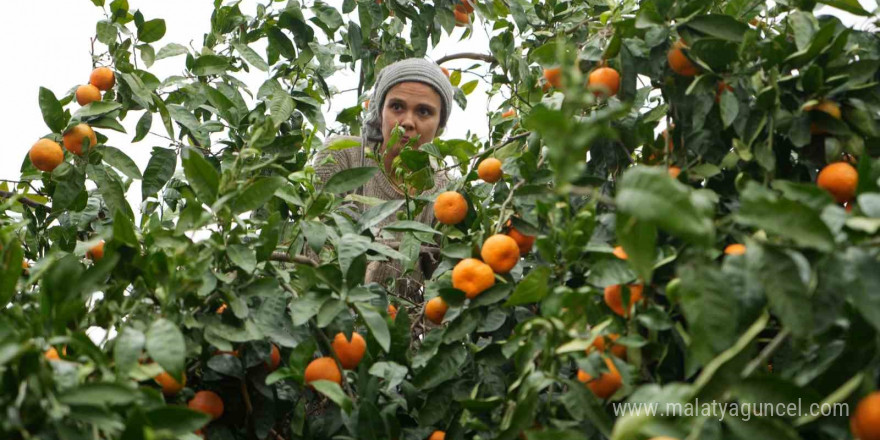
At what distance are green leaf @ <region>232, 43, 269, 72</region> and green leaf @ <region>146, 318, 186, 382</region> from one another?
92 centimetres

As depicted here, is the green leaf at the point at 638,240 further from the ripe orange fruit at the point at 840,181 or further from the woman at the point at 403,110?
the woman at the point at 403,110

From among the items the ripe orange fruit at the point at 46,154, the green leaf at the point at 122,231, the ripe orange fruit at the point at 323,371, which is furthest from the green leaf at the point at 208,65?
the ripe orange fruit at the point at 323,371

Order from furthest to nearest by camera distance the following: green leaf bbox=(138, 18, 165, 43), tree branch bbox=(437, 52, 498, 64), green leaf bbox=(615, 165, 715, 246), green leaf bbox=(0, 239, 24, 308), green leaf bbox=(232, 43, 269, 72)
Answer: tree branch bbox=(437, 52, 498, 64) → green leaf bbox=(232, 43, 269, 72) → green leaf bbox=(138, 18, 165, 43) → green leaf bbox=(0, 239, 24, 308) → green leaf bbox=(615, 165, 715, 246)

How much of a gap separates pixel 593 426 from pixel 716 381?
28 cm

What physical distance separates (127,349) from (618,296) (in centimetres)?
52

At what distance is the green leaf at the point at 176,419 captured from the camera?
2.40 feet

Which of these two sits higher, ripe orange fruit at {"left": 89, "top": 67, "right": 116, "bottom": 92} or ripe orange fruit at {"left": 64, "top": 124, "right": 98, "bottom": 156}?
ripe orange fruit at {"left": 89, "top": 67, "right": 116, "bottom": 92}

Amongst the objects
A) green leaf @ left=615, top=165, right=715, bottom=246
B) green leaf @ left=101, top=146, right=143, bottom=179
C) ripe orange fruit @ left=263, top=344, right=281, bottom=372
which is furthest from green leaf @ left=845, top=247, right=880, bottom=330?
green leaf @ left=101, top=146, right=143, bottom=179

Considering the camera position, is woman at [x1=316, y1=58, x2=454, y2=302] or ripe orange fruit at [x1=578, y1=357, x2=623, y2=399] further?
woman at [x1=316, y1=58, x2=454, y2=302]

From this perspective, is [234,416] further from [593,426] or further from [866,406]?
[866,406]

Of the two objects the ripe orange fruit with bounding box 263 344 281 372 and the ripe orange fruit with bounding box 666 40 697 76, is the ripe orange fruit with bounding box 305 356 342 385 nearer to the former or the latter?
the ripe orange fruit with bounding box 263 344 281 372

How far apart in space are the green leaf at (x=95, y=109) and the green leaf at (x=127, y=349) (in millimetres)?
620

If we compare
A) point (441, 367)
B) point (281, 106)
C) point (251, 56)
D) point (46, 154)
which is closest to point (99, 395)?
point (441, 367)

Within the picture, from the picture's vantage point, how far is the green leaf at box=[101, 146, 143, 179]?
4.35 ft
